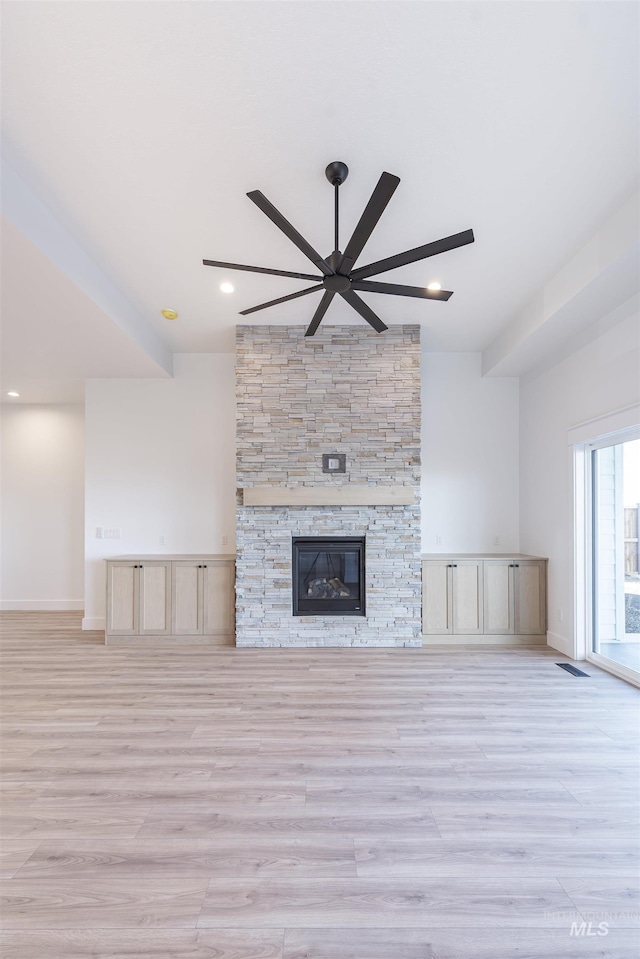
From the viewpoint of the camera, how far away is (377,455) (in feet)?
15.3

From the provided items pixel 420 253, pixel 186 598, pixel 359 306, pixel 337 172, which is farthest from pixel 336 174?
pixel 186 598

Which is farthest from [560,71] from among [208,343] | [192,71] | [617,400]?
[208,343]

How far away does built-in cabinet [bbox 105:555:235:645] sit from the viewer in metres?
4.75

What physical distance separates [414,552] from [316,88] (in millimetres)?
3672

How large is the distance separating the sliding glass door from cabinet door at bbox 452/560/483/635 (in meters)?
0.99

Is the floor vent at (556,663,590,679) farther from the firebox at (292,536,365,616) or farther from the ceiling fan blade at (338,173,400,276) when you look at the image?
the ceiling fan blade at (338,173,400,276)

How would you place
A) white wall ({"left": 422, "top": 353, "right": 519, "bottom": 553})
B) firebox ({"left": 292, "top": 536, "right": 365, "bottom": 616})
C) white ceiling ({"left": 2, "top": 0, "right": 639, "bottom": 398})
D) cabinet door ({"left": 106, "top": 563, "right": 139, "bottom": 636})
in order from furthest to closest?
1. white wall ({"left": 422, "top": 353, "right": 519, "bottom": 553})
2. cabinet door ({"left": 106, "top": 563, "right": 139, "bottom": 636})
3. firebox ({"left": 292, "top": 536, "right": 365, "bottom": 616})
4. white ceiling ({"left": 2, "top": 0, "right": 639, "bottom": 398})

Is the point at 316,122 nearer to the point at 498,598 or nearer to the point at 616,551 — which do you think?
the point at 616,551

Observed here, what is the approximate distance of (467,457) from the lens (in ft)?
17.7

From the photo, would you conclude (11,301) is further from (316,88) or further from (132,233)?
(316,88)

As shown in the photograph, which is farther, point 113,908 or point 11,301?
point 11,301

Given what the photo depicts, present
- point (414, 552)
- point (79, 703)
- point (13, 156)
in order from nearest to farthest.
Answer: point (13, 156) < point (79, 703) < point (414, 552)

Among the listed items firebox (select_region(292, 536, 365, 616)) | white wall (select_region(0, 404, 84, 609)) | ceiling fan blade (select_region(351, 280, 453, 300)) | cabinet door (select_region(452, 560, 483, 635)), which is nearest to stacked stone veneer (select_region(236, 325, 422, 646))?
firebox (select_region(292, 536, 365, 616))

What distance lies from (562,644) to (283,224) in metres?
4.29
